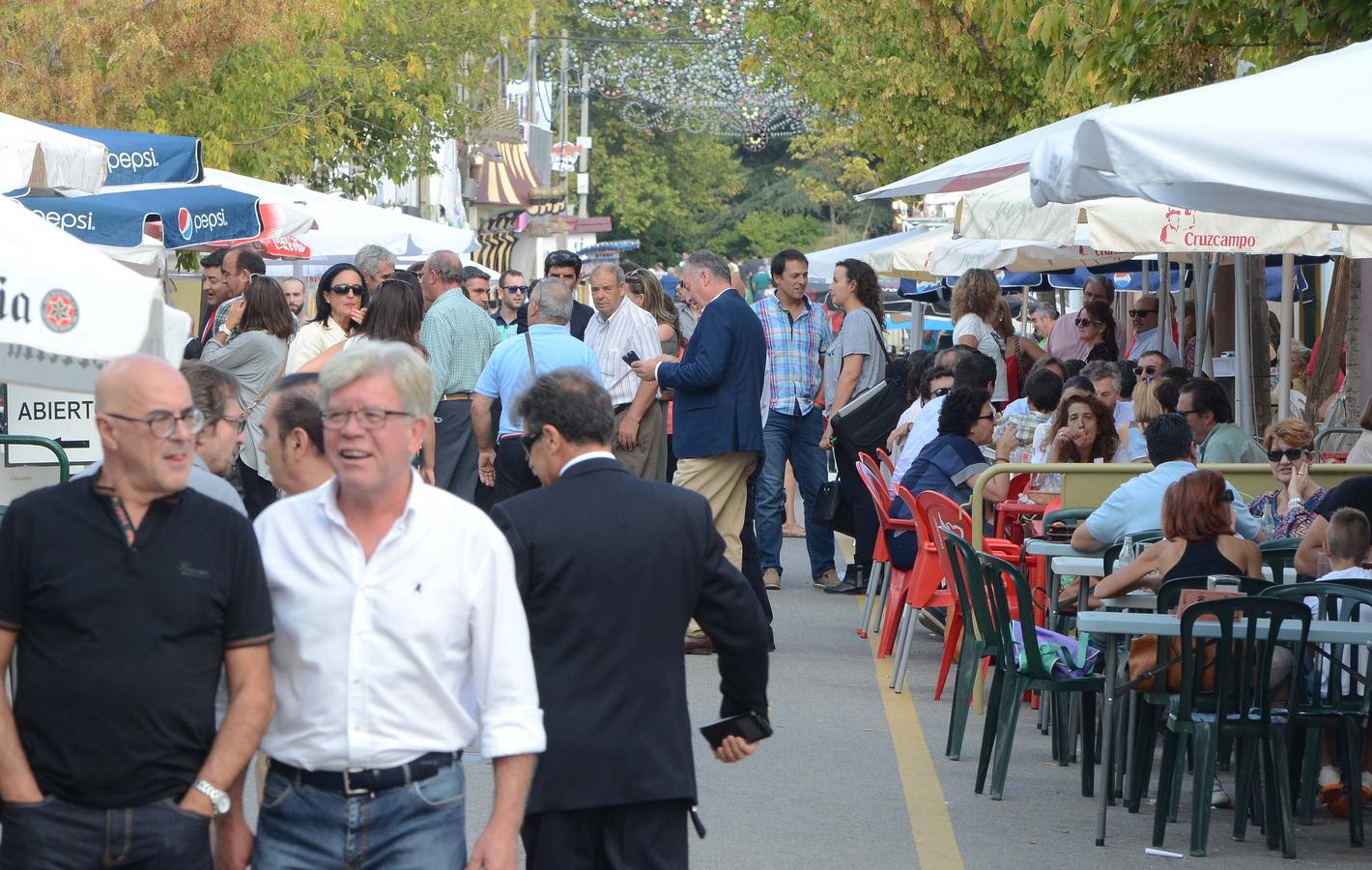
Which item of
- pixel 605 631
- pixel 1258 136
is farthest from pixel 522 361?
pixel 605 631

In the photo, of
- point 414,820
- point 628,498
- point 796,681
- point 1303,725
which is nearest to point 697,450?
point 796,681

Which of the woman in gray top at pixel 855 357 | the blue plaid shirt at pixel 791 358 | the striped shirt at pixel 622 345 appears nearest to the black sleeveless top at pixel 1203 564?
the striped shirt at pixel 622 345

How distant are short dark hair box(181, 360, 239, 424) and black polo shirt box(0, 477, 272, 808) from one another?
1384 millimetres

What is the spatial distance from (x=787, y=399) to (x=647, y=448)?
239 cm

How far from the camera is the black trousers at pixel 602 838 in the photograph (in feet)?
13.8

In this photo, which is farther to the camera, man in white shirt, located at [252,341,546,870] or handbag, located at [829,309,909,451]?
handbag, located at [829,309,909,451]

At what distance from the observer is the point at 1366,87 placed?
612 cm

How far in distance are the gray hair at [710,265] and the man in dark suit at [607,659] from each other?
6640 millimetres

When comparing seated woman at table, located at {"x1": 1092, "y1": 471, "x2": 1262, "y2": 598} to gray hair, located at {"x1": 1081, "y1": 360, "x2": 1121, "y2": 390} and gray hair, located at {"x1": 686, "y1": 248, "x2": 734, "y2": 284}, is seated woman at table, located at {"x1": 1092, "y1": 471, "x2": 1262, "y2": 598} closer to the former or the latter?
gray hair, located at {"x1": 686, "y1": 248, "x2": 734, "y2": 284}

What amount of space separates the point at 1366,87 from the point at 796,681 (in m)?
4.79

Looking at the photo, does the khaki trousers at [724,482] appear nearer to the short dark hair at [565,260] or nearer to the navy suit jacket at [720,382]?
the navy suit jacket at [720,382]

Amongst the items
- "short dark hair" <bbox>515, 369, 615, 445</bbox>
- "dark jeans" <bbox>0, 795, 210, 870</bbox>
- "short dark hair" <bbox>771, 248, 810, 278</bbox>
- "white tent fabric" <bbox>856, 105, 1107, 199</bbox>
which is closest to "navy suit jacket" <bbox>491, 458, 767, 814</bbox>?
"short dark hair" <bbox>515, 369, 615, 445</bbox>

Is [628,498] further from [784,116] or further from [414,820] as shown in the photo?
[784,116]

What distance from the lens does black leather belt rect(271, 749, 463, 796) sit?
3.66 m
